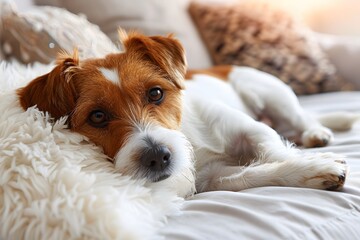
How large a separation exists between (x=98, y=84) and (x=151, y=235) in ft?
1.72

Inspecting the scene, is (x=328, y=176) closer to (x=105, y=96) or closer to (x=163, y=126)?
(x=163, y=126)

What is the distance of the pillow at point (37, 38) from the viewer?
→ 1.99 meters

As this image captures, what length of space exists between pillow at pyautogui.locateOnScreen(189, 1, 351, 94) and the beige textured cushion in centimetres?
11

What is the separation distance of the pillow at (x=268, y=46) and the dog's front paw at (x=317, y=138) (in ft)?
2.74

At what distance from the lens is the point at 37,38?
6.53ft

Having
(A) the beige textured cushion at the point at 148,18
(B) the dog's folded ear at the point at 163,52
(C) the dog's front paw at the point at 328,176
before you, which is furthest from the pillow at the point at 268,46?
(C) the dog's front paw at the point at 328,176

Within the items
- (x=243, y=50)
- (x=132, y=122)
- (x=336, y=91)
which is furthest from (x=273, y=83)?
(x=132, y=122)

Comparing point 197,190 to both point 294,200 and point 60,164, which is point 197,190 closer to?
point 294,200

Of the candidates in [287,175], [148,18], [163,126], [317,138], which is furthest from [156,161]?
[148,18]

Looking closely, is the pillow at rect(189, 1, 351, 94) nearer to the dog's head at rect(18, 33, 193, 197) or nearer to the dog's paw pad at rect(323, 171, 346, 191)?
the dog's head at rect(18, 33, 193, 197)

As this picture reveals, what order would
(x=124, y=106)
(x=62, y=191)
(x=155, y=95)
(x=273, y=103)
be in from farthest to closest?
(x=273, y=103) → (x=155, y=95) → (x=124, y=106) → (x=62, y=191)

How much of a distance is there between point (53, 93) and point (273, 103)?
1236mm

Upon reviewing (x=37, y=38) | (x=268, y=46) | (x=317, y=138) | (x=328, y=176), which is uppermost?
(x=37, y=38)

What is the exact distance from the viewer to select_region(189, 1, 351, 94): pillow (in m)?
2.83
